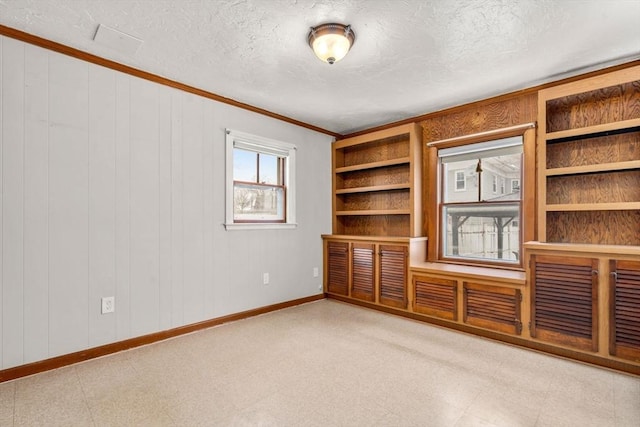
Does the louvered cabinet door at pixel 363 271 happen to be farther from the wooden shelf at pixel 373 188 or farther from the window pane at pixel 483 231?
the window pane at pixel 483 231

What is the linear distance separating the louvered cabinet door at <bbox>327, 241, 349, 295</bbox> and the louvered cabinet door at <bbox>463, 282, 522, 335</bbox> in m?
1.66

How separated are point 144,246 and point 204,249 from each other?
590 millimetres

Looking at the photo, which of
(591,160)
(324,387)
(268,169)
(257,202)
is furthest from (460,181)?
(324,387)

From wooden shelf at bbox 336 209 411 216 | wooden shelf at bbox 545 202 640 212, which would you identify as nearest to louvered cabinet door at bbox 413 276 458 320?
wooden shelf at bbox 336 209 411 216

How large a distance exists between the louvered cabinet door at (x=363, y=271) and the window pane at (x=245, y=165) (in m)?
1.66

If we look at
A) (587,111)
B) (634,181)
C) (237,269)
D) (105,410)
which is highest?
(587,111)

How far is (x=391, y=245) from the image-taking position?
3.96 meters

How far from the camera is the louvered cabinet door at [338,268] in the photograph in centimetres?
449

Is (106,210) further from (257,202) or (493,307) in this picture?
(493,307)

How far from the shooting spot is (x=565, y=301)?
8.75ft

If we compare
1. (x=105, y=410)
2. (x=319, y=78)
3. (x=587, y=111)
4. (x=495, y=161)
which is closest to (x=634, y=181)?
(x=587, y=111)

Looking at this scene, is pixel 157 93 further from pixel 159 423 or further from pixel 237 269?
pixel 159 423

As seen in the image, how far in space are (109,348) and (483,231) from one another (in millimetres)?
3903

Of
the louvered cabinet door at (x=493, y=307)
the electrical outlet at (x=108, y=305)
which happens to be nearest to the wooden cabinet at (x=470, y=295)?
the louvered cabinet door at (x=493, y=307)
